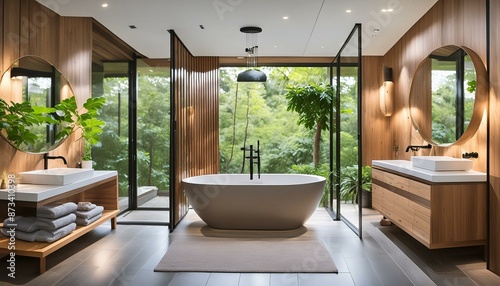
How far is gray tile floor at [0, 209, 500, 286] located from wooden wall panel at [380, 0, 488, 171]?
0.99 m

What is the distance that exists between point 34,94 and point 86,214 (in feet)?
4.38

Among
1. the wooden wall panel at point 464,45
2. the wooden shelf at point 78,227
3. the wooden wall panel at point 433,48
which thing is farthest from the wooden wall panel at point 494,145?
the wooden shelf at point 78,227

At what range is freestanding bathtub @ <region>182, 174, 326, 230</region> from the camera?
14.5 ft

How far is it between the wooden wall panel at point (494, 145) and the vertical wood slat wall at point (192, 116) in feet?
11.2

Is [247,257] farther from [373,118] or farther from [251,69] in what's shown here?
[373,118]

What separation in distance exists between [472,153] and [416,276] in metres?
1.33

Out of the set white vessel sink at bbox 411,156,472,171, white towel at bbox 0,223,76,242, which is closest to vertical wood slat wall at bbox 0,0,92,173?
white towel at bbox 0,223,76,242

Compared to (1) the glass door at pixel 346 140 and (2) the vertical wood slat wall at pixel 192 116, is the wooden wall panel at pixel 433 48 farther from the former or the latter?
(2) the vertical wood slat wall at pixel 192 116

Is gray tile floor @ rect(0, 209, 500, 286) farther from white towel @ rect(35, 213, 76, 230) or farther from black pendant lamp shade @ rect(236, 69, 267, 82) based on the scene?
black pendant lamp shade @ rect(236, 69, 267, 82)

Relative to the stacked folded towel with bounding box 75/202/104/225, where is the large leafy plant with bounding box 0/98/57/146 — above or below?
above

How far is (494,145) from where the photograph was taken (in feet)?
10.3

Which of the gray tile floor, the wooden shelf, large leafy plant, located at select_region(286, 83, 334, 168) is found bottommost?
the gray tile floor

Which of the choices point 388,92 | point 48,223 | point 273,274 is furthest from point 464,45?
point 48,223

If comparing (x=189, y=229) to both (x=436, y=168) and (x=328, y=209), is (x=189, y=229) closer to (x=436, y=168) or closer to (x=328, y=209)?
(x=328, y=209)
